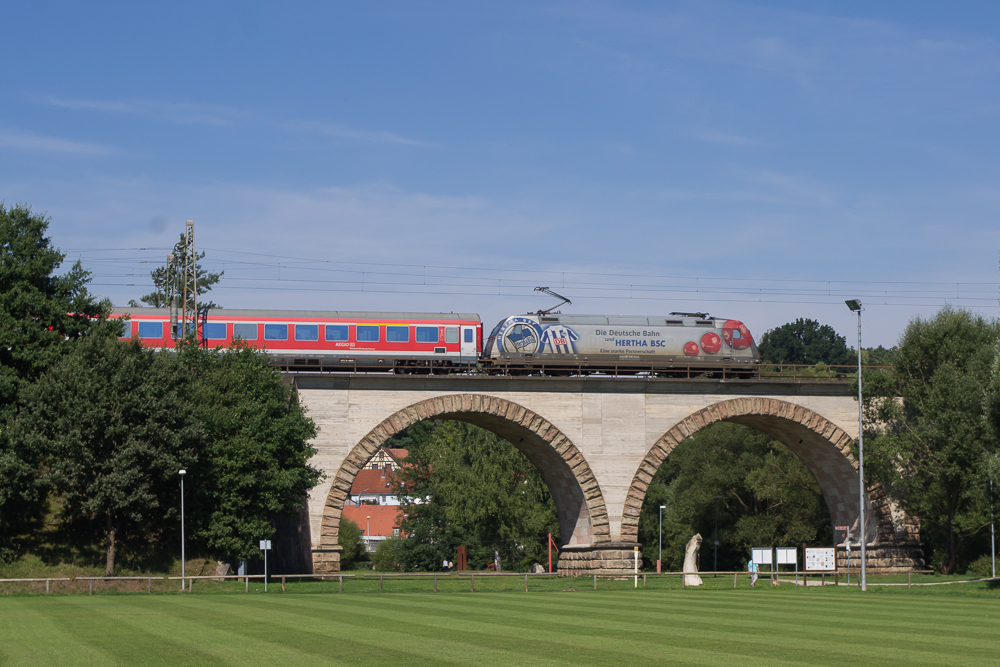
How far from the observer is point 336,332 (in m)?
47.7

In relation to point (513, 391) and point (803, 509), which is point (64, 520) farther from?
point (803, 509)

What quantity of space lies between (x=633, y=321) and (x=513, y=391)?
8.82 m

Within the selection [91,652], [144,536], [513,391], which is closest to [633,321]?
[513,391]

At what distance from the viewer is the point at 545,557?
71.5m

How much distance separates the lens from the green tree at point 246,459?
126 ft

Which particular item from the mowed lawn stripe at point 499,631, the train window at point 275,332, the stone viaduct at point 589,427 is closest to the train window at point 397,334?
the stone viaduct at point 589,427

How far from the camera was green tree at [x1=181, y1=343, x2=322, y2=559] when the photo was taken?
126 ft

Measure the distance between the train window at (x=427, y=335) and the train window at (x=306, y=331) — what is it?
470cm

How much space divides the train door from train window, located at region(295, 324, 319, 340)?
6828 millimetres

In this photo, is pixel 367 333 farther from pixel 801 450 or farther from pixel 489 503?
pixel 489 503

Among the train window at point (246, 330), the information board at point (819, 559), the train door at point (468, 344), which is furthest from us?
the train door at point (468, 344)

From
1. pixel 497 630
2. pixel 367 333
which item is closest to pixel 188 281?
pixel 367 333

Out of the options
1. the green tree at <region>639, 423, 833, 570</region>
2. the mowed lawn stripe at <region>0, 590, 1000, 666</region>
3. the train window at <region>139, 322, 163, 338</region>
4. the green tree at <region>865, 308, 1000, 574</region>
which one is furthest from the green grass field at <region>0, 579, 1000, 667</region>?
the green tree at <region>639, 423, 833, 570</region>

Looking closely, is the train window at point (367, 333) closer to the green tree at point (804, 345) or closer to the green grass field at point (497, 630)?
the green grass field at point (497, 630)
